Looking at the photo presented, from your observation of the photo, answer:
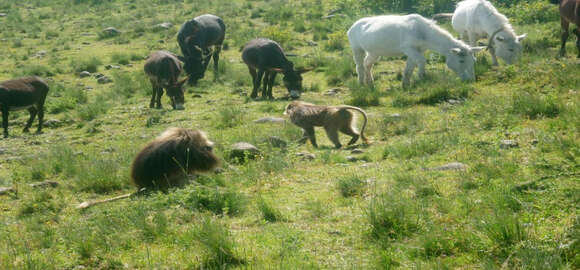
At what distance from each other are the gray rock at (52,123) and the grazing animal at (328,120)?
5933mm

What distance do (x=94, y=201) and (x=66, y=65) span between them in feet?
44.0

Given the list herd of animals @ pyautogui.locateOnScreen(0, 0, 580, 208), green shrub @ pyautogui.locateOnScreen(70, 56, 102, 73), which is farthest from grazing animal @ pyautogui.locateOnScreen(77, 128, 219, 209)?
green shrub @ pyautogui.locateOnScreen(70, 56, 102, 73)

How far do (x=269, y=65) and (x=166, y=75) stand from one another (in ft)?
7.67

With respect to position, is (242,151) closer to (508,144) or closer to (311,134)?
(311,134)

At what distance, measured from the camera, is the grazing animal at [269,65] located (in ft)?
42.7

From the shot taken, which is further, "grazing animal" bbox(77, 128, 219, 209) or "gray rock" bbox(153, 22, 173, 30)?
"gray rock" bbox(153, 22, 173, 30)

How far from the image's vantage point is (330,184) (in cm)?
643

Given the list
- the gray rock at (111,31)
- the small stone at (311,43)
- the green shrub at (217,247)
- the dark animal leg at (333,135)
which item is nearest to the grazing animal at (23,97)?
the dark animal leg at (333,135)

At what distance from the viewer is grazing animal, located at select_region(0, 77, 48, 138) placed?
11.2 metres

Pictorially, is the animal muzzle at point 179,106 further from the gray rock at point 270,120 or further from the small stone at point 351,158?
the small stone at point 351,158

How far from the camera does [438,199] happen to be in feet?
17.2

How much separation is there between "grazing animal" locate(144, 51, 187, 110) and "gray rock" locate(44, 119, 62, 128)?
2152mm

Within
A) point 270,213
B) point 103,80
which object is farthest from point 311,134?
point 103,80

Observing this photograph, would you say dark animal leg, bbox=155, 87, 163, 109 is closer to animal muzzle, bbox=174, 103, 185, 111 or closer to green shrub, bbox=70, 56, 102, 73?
animal muzzle, bbox=174, 103, 185, 111
